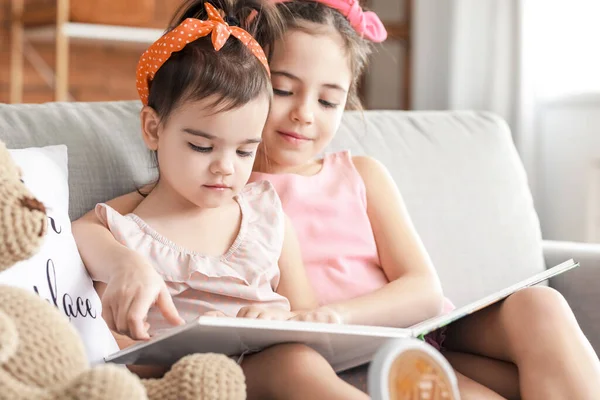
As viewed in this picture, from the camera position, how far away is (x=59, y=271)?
1093 mm

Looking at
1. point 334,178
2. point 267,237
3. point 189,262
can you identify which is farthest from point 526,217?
point 189,262

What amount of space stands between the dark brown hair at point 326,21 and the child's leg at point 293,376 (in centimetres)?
58

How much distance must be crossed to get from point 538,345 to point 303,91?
20.8 inches

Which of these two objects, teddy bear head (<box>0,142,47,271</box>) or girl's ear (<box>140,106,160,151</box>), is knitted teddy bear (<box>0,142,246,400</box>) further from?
girl's ear (<box>140,106,160,151</box>)

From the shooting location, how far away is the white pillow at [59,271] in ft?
3.46

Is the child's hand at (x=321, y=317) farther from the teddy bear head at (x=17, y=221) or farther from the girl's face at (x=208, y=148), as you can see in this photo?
the teddy bear head at (x=17, y=221)

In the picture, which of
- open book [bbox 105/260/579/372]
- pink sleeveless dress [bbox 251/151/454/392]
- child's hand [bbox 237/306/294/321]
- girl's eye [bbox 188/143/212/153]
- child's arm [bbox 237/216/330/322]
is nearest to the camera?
open book [bbox 105/260/579/372]

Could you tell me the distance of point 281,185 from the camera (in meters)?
1.44

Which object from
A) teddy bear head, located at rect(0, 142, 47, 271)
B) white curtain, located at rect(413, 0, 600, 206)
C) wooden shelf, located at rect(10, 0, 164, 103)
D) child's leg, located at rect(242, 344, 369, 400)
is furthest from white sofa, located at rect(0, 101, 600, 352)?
wooden shelf, located at rect(10, 0, 164, 103)

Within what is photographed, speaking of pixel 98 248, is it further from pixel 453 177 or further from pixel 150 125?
pixel 453 177

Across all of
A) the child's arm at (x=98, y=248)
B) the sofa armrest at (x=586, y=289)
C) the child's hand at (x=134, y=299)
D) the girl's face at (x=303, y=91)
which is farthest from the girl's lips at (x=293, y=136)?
the sofa armrest at (x=586, y=289)

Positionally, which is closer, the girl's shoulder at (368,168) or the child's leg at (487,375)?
the child's leg at (487,375)

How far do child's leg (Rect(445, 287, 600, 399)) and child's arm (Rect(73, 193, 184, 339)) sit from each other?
0.45 metres

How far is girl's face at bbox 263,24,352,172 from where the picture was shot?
1380 millimetres
